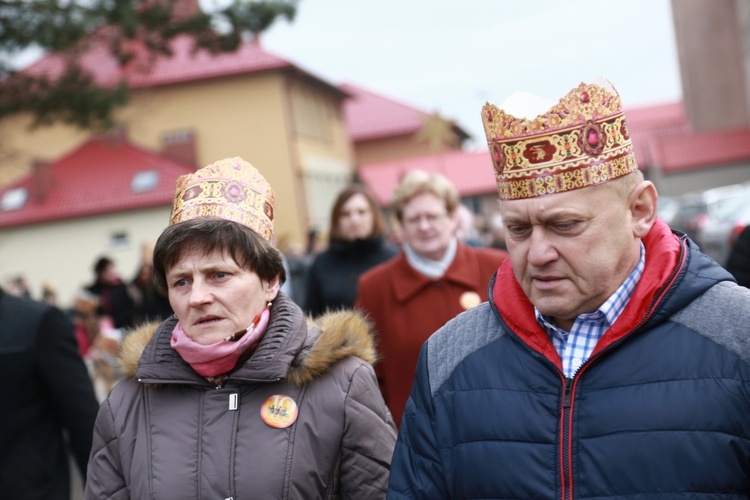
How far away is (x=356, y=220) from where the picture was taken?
7.73 meters

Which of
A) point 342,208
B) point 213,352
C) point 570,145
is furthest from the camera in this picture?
point 342,208

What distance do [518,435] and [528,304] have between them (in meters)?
0.37

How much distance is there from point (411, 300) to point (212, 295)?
250cm

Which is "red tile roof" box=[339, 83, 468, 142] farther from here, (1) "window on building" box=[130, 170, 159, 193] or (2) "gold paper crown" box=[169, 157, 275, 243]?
(2) "gold paper crown" box=[169, 157, 275, 243]

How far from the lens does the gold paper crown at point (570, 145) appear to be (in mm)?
2896

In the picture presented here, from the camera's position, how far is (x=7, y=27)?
14.8m

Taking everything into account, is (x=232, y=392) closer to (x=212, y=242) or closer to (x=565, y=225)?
(x=212, y=242)

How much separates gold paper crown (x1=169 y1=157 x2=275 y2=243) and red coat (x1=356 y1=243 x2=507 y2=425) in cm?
207

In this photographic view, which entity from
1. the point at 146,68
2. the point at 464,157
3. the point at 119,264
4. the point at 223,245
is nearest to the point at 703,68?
the point at 464,157

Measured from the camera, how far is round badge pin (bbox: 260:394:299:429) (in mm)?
3674

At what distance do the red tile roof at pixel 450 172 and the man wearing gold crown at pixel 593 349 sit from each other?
2248 inches

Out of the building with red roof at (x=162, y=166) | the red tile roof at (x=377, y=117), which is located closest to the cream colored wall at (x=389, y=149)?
the red tile roof at (x=377, y=117)

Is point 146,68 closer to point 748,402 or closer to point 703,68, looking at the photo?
point 748,402

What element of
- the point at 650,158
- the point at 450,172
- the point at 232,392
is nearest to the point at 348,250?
the point at 232,392
